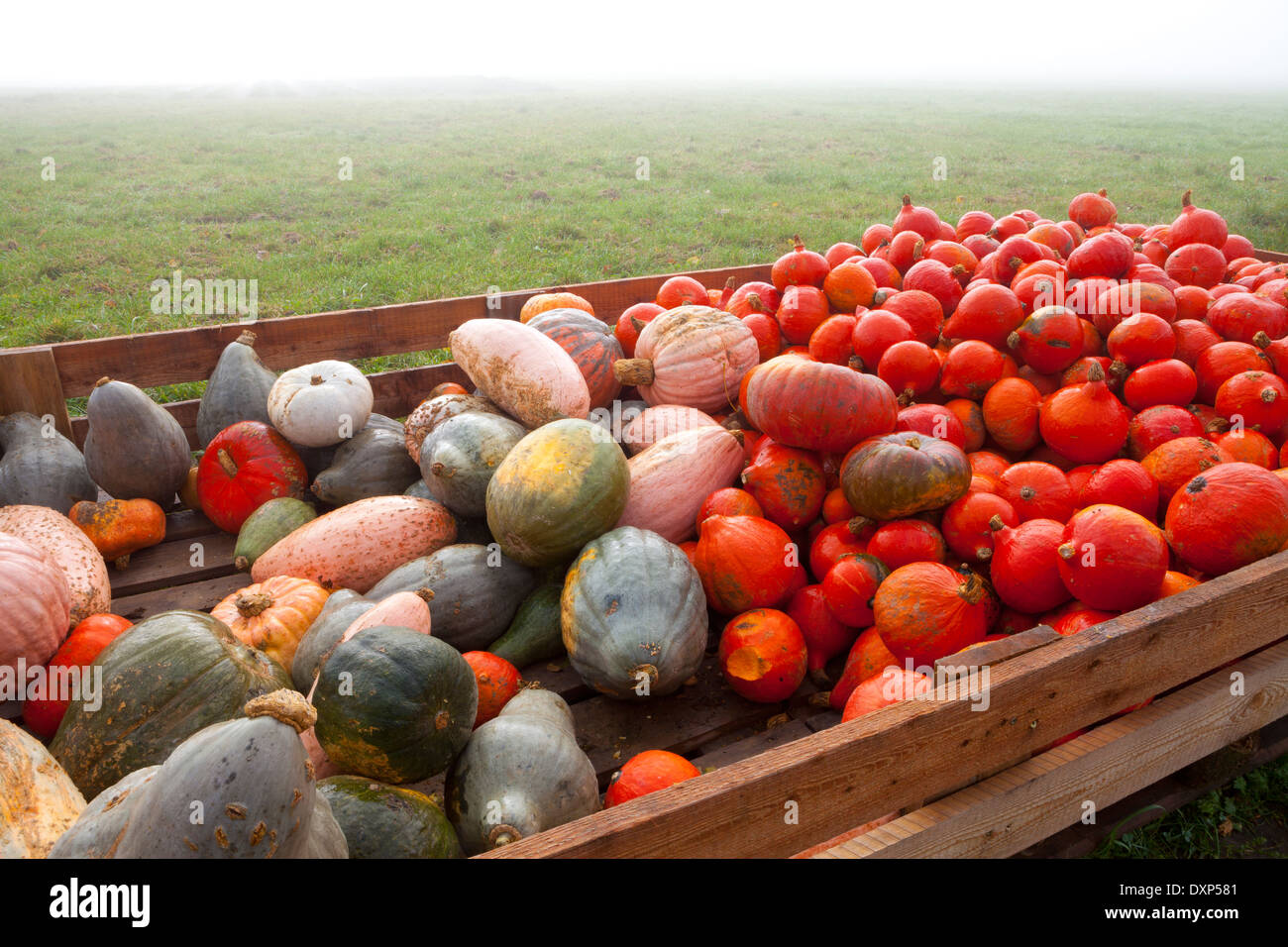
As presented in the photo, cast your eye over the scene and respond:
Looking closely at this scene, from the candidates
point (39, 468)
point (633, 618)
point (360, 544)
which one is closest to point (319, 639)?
point (360, 544)

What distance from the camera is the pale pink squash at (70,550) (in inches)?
111

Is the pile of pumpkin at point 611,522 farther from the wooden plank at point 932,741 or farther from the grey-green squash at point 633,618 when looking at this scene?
the wooden plank at point 932,741

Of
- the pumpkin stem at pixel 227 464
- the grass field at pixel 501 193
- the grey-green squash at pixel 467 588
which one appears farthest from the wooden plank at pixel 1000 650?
the pumpkin stem at pixel 227 464

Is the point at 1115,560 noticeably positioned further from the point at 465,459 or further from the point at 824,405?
the point at 465,459

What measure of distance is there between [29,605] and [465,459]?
1366mm

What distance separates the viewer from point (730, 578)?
273 centimetres

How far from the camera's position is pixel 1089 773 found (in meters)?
2.12

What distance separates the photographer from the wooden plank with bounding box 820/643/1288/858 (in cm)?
187

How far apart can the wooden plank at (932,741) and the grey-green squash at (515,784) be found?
1.77 ft

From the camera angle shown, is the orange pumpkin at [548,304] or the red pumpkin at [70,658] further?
the orange pumpkin at [548,304]

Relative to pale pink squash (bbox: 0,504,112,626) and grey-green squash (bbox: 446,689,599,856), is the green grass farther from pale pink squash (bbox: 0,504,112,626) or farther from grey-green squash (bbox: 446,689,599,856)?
pale pink squash (bbox: 0,504,112,626)
